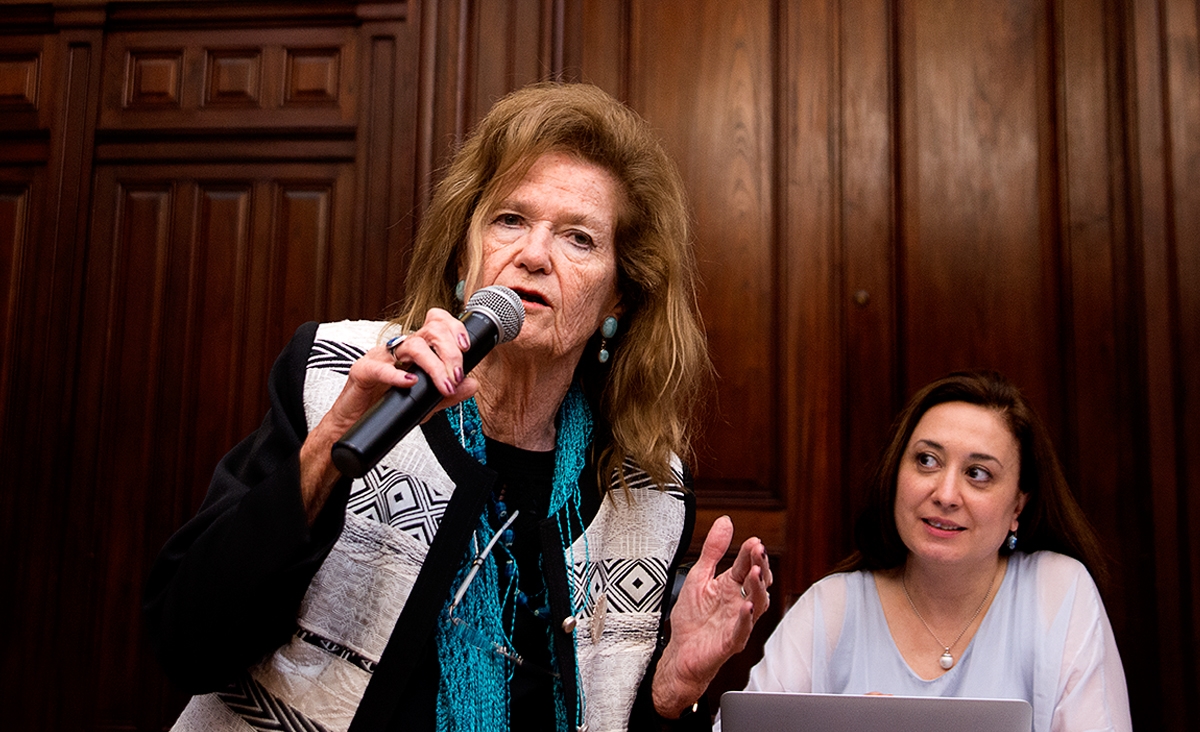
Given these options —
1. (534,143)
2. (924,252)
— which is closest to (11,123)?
(534,143)

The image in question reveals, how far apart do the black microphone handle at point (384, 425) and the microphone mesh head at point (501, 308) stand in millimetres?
97

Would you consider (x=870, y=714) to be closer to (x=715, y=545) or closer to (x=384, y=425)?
(x=715, y=545)

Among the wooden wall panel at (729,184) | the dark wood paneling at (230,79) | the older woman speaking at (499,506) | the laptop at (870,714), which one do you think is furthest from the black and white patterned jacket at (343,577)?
the dark wood paneling at (230,79)

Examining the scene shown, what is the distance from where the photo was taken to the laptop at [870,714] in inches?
45.7

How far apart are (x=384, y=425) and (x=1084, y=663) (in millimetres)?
1645

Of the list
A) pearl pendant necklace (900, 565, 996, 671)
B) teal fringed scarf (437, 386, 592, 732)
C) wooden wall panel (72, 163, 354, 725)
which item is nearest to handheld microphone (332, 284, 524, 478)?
teal fringed scarf (437, 386, 592, 732)

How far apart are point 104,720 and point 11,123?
173cm

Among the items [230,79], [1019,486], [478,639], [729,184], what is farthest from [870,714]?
[230,79]

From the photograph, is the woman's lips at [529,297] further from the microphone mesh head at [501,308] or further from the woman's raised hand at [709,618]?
the woman's raised hand at [709,618]

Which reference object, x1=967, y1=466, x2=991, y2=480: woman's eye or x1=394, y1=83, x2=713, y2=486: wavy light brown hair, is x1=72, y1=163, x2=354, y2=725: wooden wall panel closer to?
x1=394, y1=83, x2=713, y2=486: wavy light brown hair

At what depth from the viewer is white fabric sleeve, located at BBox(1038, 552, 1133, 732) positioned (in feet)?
6.04

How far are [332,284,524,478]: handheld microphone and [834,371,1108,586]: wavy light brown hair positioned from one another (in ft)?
4.54

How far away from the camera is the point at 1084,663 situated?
189 centimetres

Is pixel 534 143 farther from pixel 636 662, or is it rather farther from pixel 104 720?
pixel 104 720
